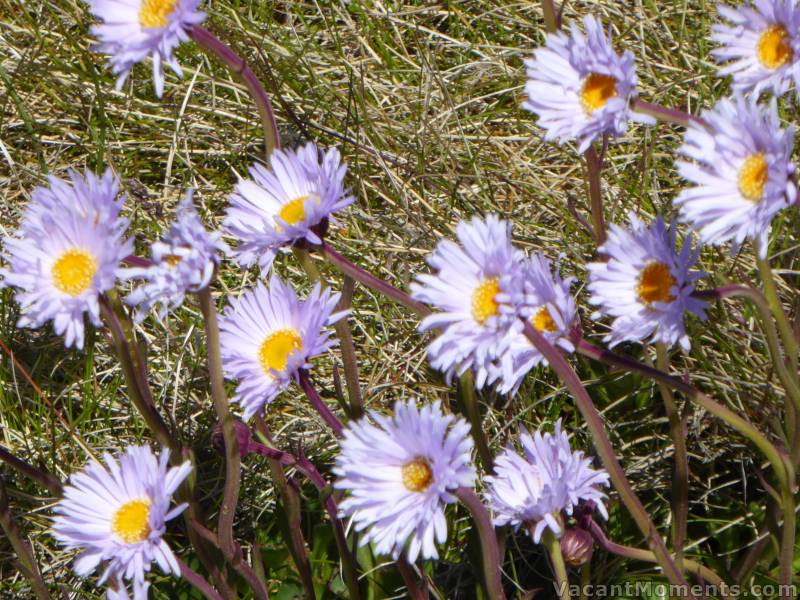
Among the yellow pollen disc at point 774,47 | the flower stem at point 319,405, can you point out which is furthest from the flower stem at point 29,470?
the yellow pollen disc at point 774,47

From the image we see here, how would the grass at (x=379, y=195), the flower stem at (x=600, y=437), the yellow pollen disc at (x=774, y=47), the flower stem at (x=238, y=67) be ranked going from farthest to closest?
the grass at (x=379, y=195), the yellow pollen disc at (x=774, y=47), the flower stem at (x=238, y=67), the flower stem at (x=600, y=437)

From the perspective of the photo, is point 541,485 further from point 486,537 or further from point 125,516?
point 125,516

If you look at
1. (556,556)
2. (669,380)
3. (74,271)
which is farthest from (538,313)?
(74,271)

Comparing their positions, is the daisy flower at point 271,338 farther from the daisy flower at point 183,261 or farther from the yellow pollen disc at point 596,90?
the yellow pollen disc at point 596,90

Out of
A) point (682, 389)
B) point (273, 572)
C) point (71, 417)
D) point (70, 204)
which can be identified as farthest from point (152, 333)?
point (682, 389)

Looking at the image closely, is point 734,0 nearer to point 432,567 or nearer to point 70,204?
point 432,567

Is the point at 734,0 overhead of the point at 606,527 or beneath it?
overhead
